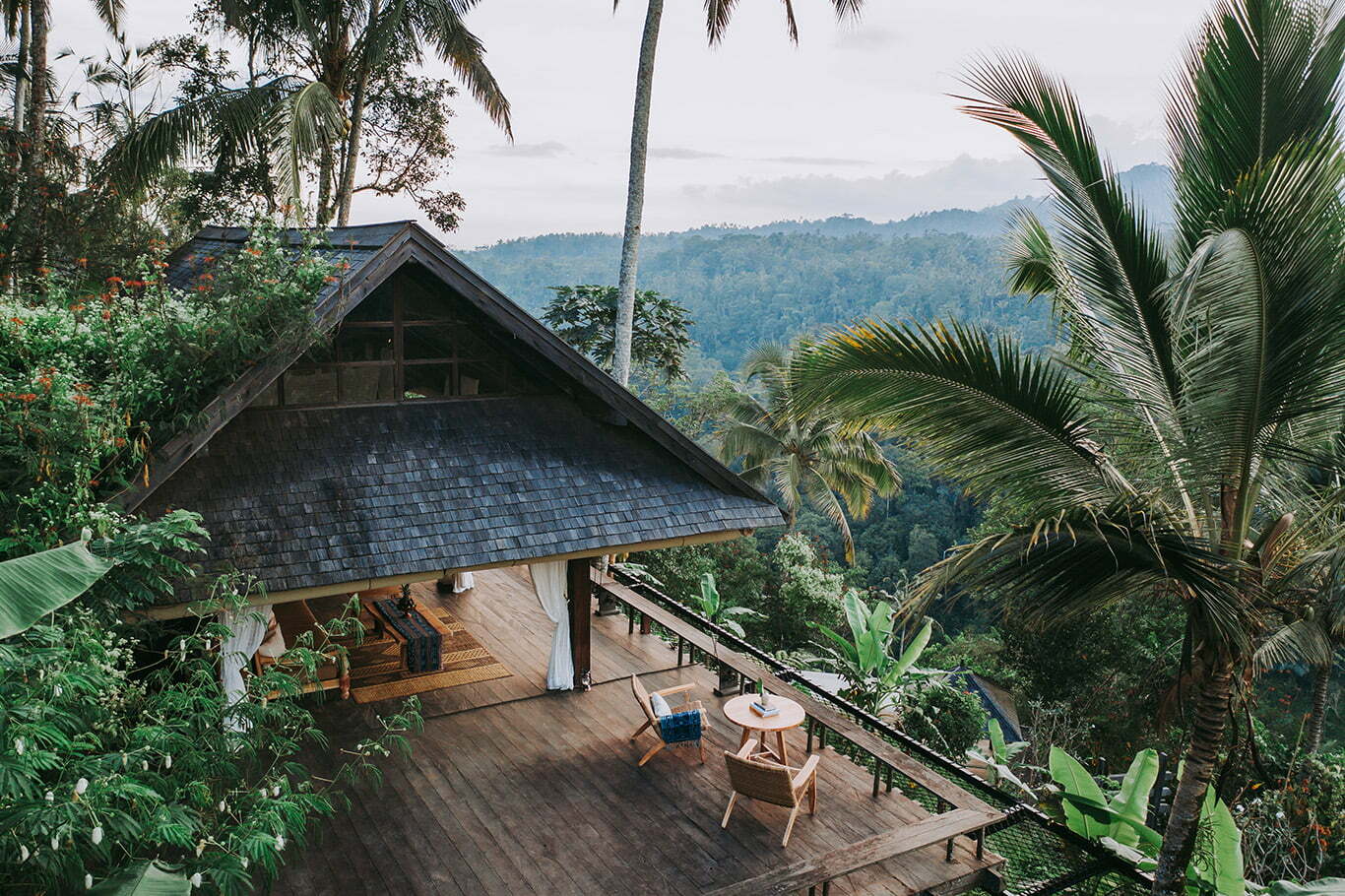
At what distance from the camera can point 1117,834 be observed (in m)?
8.24

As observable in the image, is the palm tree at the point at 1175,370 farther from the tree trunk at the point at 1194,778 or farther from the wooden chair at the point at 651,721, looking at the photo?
the wooden chair at the point at 651,721

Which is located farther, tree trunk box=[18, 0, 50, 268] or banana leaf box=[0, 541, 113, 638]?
tree trunk box=[18, 0, 50, 268]

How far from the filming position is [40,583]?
14.8ft

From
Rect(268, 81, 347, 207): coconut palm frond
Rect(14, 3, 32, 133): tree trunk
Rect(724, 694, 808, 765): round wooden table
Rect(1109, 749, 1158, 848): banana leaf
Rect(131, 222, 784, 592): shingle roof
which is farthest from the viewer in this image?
Rect(14, 3, 32, 133): tree trunk

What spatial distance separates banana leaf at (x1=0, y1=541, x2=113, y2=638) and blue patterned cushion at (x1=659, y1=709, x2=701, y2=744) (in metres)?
4.94

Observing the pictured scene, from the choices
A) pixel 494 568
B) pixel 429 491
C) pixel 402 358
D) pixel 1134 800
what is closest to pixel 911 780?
pixel 1134 800

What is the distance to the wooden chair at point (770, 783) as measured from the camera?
713cm

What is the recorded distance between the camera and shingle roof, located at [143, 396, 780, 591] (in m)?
7.70

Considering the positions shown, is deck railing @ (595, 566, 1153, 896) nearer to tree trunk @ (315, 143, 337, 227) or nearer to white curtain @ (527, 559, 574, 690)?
white curtain @ (527, 559, 574, 690)

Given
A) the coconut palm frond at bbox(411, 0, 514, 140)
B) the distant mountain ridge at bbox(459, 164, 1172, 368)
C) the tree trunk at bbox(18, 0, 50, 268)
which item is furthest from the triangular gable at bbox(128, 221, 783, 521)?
the distant mountain ridge at bbox(459, 164, 1172, 368)

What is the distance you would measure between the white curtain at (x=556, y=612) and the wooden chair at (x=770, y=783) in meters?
2.59

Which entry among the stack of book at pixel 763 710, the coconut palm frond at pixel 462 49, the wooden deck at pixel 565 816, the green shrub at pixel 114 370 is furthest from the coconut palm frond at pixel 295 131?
the stack of book at pixel 763 710

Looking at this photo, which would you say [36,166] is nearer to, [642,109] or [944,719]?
[642,109]

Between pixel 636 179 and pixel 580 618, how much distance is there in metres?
8.46
